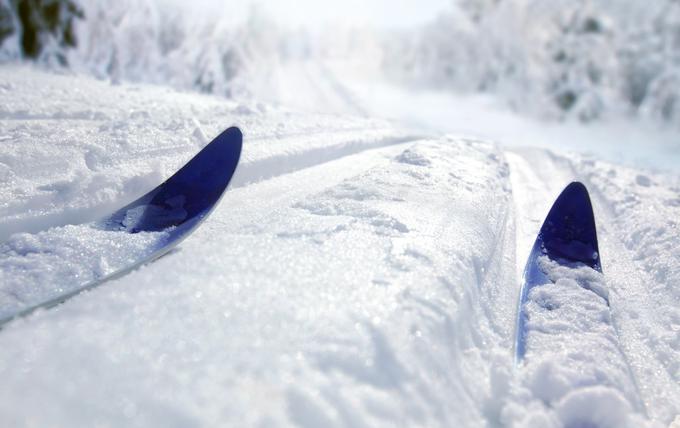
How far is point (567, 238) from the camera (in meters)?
2.34

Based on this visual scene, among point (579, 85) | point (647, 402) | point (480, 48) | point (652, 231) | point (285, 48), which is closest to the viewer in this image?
point (647, 402)

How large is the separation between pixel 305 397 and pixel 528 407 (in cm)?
63

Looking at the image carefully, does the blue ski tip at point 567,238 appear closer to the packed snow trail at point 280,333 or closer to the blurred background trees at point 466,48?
the packed snow trail at point 280,333

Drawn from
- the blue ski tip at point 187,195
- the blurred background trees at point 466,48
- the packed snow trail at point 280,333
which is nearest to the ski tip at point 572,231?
the packed snow trail at point 280,333

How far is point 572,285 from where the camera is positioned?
6.39 feet

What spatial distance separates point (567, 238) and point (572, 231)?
7cm

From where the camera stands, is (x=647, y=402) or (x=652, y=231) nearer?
(x=647, y=402)

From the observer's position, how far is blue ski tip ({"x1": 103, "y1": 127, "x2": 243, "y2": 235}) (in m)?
2.02

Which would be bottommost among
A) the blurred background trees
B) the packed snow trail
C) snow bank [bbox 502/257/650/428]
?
snow bank [bbox 502/257/650/428]

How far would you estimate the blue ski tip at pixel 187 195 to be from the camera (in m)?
2.02

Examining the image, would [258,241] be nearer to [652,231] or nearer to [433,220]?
[433,220]

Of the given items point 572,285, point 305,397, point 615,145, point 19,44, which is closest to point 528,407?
point 305,397

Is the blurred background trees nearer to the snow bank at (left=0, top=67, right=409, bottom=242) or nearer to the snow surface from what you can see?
the snow bank at (left=0, top=67, right=409, bottom=242)

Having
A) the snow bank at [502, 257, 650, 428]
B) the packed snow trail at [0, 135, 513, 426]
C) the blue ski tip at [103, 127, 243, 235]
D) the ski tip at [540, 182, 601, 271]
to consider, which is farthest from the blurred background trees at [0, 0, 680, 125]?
the snow bank at [502, 257, 650, 428]
